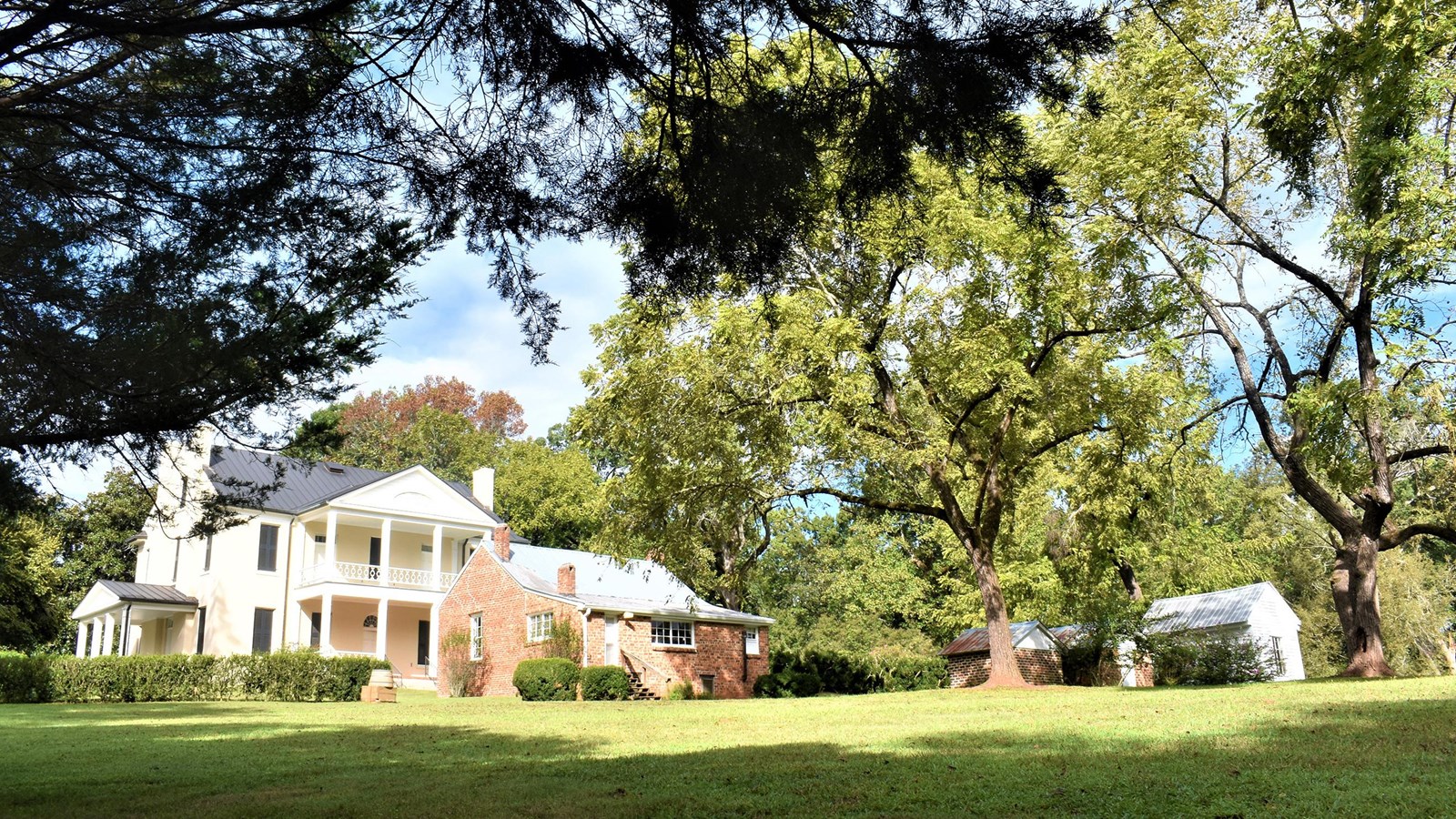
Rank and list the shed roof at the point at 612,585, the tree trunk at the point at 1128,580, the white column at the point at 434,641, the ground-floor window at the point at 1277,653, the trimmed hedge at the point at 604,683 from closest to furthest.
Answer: the trimmed hedge at the point at 604,683 < the shed roof at the point at 612,585 < the ground-floor window at the point at 1277,653 < the tree trunk at the point at 1128,580 < the white column at the point at 434,641

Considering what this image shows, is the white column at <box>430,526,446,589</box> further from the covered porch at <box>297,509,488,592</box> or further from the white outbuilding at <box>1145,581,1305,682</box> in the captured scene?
the white outbuilding at <box>1145,581,1305,682</box>

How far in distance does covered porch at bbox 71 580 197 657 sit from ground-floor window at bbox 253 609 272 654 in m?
1.90

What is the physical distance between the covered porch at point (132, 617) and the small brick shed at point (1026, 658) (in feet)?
79.0

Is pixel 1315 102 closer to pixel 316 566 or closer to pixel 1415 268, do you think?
pixel 1415 268

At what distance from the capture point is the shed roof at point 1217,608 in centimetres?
3112

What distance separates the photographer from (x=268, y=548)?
1264 inches

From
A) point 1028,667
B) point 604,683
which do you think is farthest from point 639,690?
point 1028,667

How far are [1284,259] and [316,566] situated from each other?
91.4 feet

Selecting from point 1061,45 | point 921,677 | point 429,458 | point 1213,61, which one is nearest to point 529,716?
point 1061,45

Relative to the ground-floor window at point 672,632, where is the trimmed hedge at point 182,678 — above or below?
below

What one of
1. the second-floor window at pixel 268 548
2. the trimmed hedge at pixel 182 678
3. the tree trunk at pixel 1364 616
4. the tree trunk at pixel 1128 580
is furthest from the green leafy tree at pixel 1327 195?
the second-floor window at pixel 268 548

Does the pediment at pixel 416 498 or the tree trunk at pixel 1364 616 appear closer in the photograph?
the tree trunk at pixel 1364 616

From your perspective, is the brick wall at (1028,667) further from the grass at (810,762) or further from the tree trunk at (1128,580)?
the grass at (810,762)

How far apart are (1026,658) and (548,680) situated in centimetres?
1503
